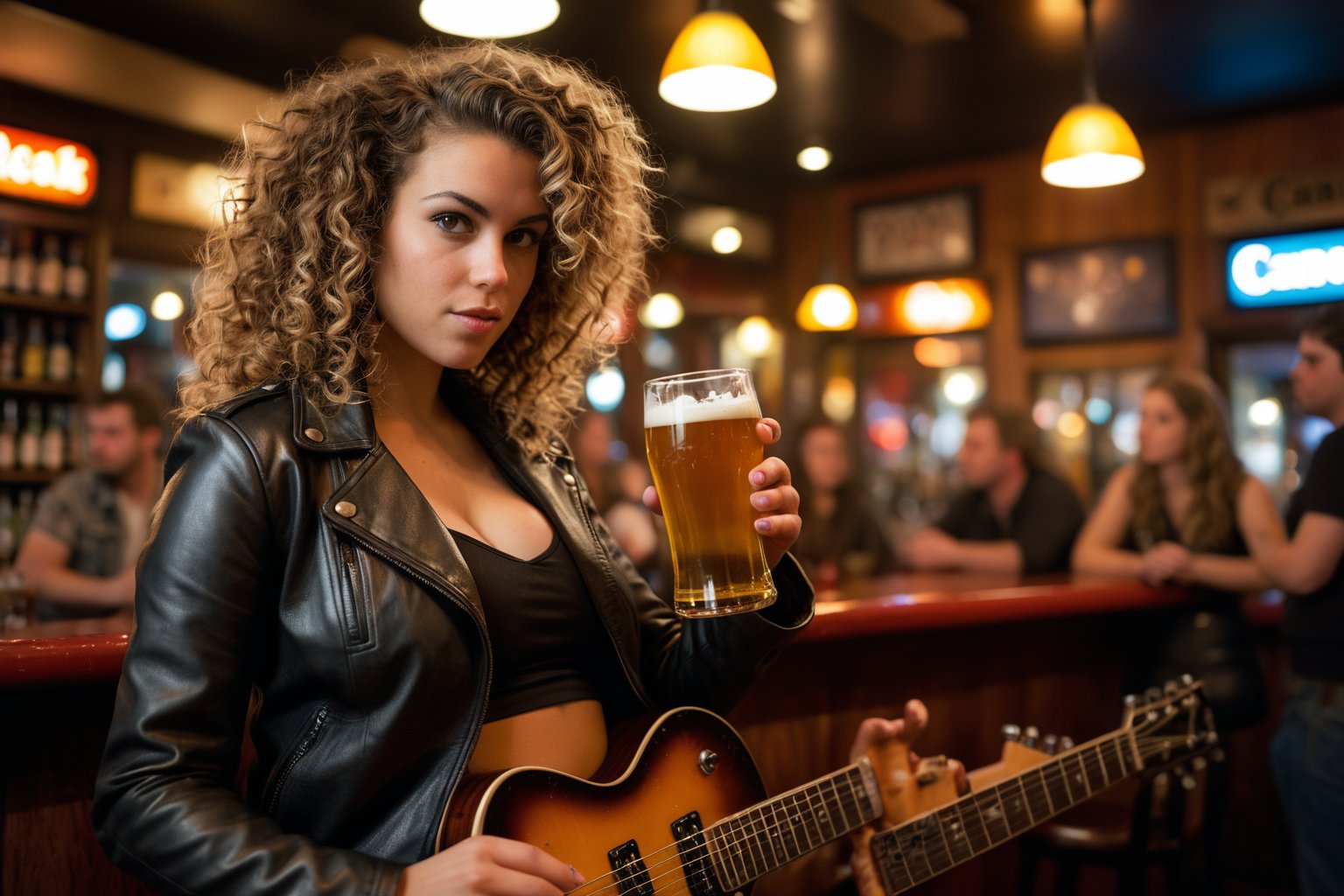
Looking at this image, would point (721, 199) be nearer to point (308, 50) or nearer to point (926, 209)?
point (926, 209)

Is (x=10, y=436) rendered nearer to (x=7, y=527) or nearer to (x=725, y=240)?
(x=7, y=527)

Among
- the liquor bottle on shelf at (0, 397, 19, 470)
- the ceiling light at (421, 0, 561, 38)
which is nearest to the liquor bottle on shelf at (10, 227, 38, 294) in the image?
the liquor bottle on shelf at (0, 397, 19, 470)

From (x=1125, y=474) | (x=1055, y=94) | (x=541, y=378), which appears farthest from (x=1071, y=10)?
(x=541, y=378)

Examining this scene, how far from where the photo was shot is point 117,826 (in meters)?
1.05

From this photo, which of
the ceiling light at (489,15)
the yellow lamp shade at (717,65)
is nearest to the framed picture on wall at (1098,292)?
the yellow lamp shade at (717,65)

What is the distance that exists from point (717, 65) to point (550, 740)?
2.13 meters

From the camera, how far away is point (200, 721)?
3.47ft

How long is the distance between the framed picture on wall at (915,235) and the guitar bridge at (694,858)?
6395mm

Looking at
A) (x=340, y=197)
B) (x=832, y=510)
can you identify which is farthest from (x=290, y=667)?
(x=832, y=510)

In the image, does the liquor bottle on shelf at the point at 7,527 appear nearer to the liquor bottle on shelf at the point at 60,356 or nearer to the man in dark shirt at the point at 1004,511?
the liquor bottle on shelf at the point at 60,356

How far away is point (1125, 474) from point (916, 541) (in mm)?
1238

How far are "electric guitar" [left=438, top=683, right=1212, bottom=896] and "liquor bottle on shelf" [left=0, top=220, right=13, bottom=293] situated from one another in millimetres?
4420

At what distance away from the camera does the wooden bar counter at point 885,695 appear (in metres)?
1.42

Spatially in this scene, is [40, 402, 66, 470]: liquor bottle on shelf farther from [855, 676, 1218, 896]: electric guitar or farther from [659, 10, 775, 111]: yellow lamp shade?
[855, 676, 1218, 896]: electric guitar
